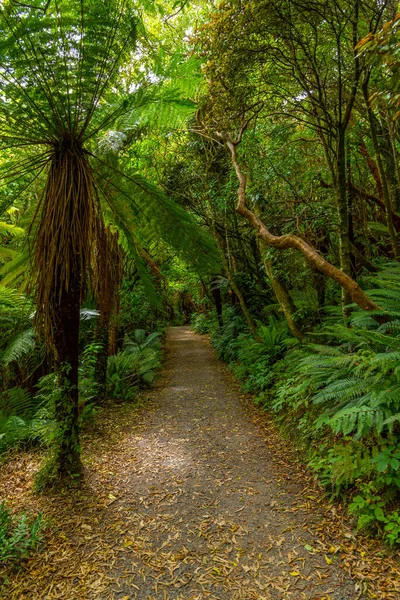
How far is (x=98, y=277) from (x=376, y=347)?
3206mm

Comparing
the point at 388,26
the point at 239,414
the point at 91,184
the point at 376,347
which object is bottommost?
the point at 239,414

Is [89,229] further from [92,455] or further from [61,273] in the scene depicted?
[92,455]

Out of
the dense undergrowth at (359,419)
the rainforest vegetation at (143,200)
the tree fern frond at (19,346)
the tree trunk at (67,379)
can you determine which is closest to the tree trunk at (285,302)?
the rainforest vegetation at (143,200)

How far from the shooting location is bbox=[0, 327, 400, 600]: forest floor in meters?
2.32

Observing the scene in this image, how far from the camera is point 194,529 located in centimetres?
293

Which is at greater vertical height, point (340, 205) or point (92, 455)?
point (340, 205)

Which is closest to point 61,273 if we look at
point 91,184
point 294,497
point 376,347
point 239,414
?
point 91,184

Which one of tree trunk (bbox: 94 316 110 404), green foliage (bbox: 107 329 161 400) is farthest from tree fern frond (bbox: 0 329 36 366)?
green foliage (bbox: 107 329 161 400)

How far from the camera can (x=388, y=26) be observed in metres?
1.89

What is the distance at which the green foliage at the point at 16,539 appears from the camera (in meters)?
2.45

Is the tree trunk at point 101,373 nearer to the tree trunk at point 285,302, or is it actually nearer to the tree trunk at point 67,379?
the tree trunk at point 67,379

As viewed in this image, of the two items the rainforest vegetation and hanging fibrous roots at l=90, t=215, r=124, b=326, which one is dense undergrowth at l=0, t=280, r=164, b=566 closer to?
the rainforest vegetation

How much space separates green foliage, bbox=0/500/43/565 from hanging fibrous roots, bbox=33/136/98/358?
1.63 meters

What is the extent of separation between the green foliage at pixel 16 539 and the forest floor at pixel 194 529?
0.29 ft
